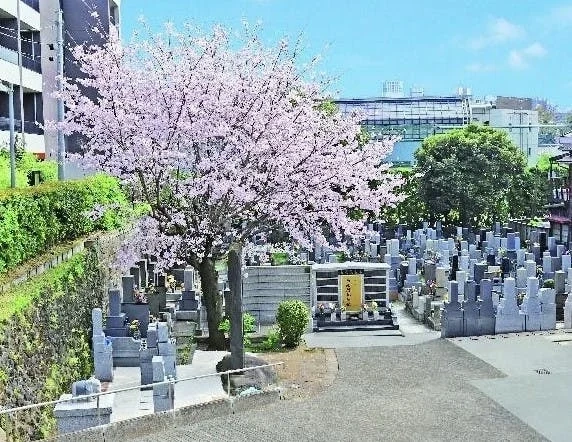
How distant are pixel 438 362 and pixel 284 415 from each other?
246 inches

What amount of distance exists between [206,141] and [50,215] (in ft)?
14.0

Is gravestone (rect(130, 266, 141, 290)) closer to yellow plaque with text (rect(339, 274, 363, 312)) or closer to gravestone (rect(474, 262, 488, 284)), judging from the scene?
yellow plaque with text (rect(339, 274, 363, 312))

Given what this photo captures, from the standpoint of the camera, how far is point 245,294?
993 inches

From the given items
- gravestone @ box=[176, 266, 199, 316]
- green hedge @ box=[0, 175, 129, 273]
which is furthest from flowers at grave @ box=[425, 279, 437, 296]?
green hedge @ box=[0, 175, 129, 273]

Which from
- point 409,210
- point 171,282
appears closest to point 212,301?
point 171,282

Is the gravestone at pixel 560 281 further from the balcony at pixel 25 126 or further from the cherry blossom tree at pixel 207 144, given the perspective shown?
the balcony at pixel 25 126

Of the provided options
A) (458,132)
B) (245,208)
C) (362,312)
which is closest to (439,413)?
(245,208)

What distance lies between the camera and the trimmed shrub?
2103 centimetres

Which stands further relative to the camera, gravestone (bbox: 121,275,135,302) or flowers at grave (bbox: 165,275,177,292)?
flowers at grave (bbox: 165,275,177,292)

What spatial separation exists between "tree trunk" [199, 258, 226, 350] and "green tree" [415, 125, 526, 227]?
2971 cm

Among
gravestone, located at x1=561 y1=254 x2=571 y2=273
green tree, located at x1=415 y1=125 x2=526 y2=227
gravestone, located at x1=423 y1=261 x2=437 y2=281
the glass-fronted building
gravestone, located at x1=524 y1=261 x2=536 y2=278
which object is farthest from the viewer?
the glass-fronted building

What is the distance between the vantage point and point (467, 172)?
48.3 metres

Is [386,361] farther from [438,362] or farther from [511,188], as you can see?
[511,188]

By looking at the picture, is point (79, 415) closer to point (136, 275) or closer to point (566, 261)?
point (136, 275)
